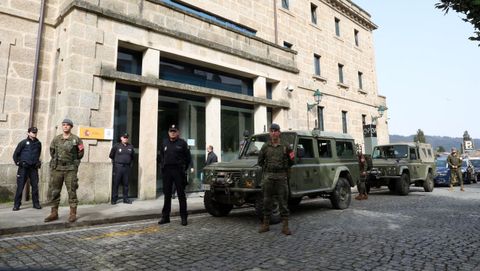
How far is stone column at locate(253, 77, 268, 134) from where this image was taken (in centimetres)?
1370

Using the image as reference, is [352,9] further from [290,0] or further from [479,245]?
[479,245]

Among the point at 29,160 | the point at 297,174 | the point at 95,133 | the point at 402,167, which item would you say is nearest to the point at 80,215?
the point at 29,160

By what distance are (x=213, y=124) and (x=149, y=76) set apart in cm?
305

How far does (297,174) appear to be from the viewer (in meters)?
6.80

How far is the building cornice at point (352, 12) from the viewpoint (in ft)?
66.3

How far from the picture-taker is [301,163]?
7.00m

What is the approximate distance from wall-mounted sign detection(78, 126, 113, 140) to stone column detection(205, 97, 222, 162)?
3.79 metres

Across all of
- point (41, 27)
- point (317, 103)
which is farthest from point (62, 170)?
point (317, 103)

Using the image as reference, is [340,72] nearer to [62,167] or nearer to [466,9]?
[466,9]

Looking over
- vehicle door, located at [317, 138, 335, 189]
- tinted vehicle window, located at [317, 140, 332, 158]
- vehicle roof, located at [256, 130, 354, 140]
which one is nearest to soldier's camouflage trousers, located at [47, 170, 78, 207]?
vehicle roof, located at [256, 130, 354, 140]

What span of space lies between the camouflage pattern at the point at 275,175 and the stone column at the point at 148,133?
5.20 meters

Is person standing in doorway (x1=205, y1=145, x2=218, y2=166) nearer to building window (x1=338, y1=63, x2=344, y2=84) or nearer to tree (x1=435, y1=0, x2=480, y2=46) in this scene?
tree (x1=435, y1=0, x2=480, y2=46)

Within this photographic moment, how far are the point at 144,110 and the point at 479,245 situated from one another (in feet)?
29.3

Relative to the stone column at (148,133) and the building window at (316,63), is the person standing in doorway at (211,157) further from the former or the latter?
the building window at (316,63)
